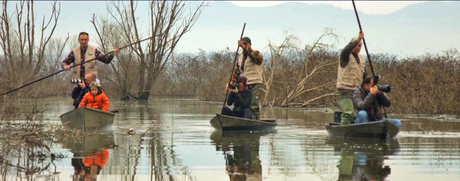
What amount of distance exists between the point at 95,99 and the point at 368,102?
6320 mm

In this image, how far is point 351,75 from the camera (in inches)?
671

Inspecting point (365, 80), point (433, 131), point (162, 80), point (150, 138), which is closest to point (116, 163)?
point (150, 138)

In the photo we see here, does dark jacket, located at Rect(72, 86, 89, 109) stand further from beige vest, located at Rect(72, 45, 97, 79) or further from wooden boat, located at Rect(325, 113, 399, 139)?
wooden boat, located at Rect(325, 113, 399, 139)

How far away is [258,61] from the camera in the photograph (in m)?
19.9

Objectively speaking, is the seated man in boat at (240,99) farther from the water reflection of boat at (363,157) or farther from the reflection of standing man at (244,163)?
the reflection of standing man at (244,163)

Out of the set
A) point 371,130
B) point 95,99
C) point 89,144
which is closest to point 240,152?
point 89,144

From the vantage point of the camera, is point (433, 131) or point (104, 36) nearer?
point (433, 131)

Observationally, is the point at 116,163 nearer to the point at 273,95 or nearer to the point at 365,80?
the point at 365,80

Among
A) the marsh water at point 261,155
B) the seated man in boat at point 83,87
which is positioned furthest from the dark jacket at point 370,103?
the seated man in boat at point 83,87

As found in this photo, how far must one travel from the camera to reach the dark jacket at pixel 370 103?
16016 millimetres

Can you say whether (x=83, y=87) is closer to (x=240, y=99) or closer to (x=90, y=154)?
(x=240, y=99)

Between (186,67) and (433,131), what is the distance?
1612 inches

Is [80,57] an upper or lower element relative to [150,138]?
upper

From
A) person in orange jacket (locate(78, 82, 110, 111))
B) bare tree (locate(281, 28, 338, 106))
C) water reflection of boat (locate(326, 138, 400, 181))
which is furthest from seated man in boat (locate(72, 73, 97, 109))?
bare tree (locate(281, 28, 338, 106))
